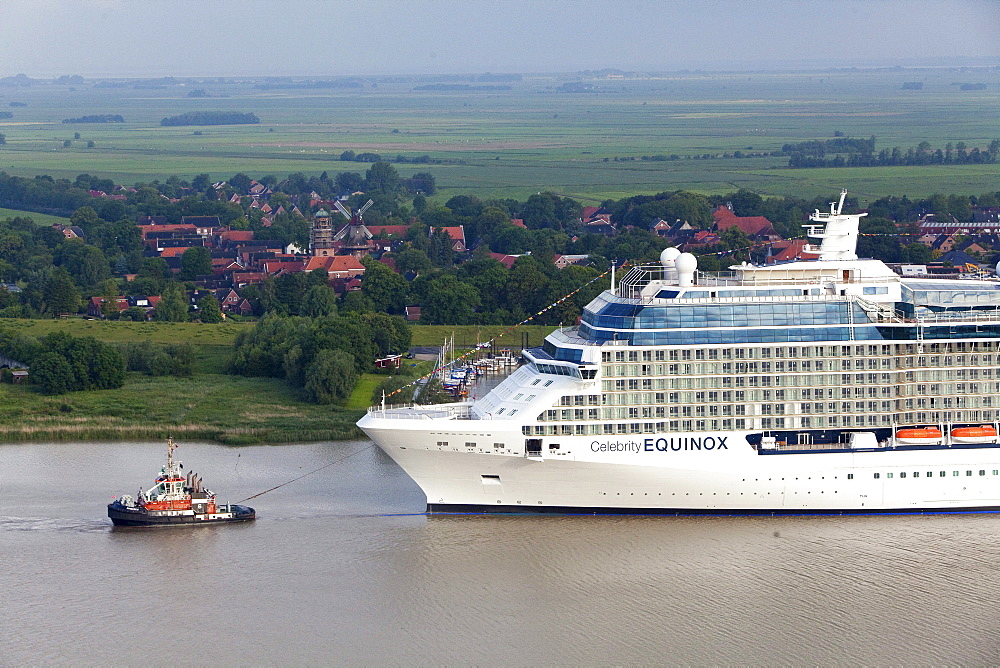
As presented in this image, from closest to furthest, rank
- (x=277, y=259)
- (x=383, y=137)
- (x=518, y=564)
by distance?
(x=518, y=564) < (x=277, y=259) < (x=383, y=137)

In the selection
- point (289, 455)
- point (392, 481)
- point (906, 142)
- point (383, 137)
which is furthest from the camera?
point (383, 137)

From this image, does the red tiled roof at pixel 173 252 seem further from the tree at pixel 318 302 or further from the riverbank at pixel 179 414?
the riverbank at pixel 179 414

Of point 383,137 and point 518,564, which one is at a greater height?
point 383,137

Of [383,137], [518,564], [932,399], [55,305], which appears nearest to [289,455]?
[518,564]

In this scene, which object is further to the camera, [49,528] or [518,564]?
[49,528]

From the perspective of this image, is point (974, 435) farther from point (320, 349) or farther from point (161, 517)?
point (320, 349)

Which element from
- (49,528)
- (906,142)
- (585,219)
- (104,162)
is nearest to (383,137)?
(104,162)

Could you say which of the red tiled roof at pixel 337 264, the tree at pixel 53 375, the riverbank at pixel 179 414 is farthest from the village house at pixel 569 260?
the tree at pixel 53 375

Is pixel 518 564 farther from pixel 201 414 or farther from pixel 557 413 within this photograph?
pixel 201 414
